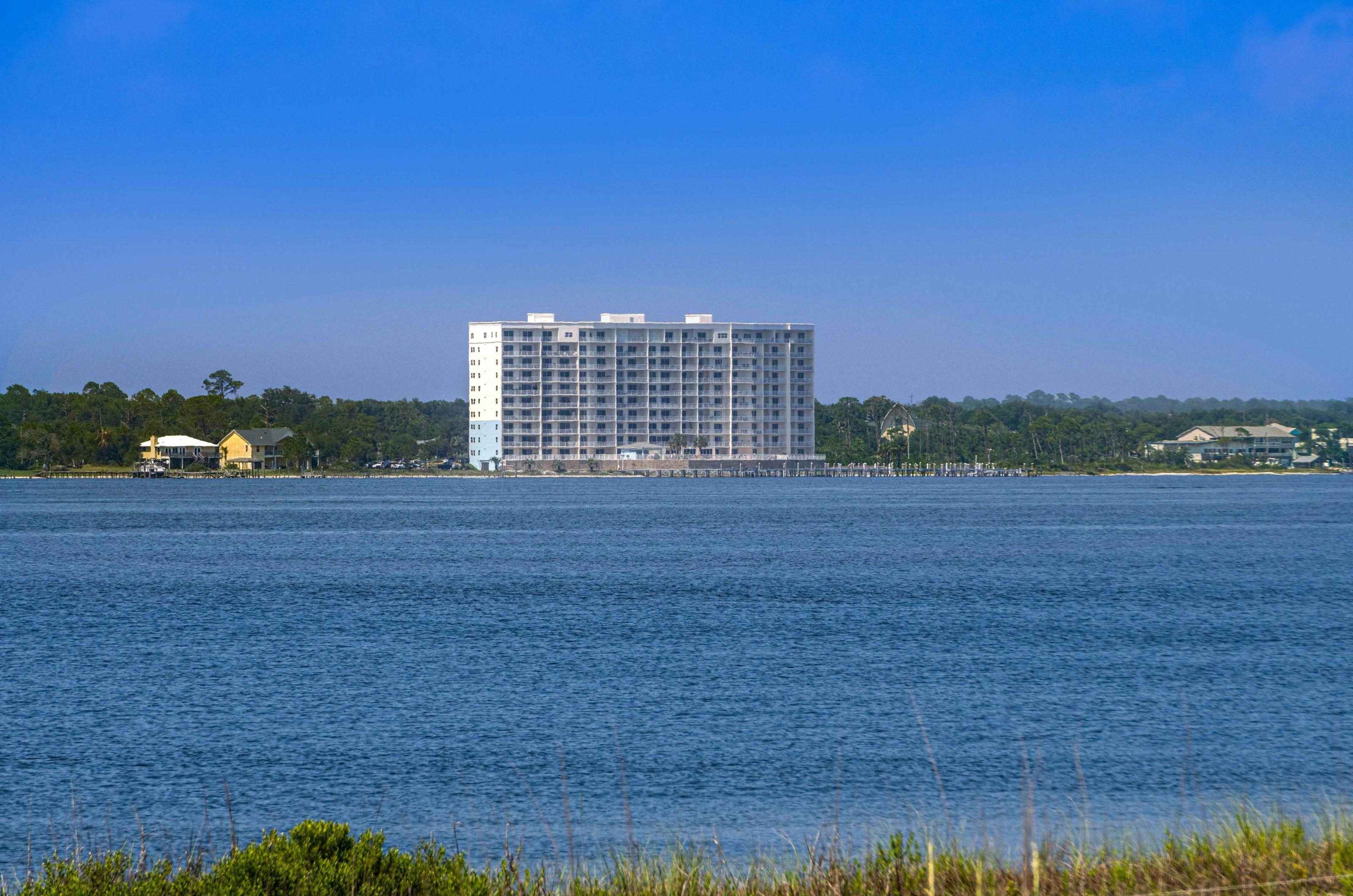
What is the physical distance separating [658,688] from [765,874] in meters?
15.8

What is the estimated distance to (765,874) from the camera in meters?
11.4

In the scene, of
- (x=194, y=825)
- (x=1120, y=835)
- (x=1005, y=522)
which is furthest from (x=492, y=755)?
(x=1005, y=522)

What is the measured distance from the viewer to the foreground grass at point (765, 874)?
9.37 metres

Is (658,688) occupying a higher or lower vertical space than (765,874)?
lower

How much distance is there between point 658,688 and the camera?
27156mm

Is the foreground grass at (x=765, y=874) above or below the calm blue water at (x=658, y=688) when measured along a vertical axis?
above

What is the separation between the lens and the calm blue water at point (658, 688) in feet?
59.9

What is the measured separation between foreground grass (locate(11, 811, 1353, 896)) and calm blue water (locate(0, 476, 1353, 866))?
4.16 metres

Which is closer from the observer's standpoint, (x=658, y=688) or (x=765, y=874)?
(x=765, y=874)

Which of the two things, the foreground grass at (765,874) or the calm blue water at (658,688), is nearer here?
the foreground grass at (765,874)

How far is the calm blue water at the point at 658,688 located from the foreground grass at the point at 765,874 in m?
4.16

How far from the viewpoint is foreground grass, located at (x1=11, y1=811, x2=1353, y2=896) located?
9367 millimetres

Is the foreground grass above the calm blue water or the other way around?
above

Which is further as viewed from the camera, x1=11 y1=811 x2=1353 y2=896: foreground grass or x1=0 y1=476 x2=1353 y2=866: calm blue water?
x1=0 y1=476 x2=1353 y2=866: calm blue water
